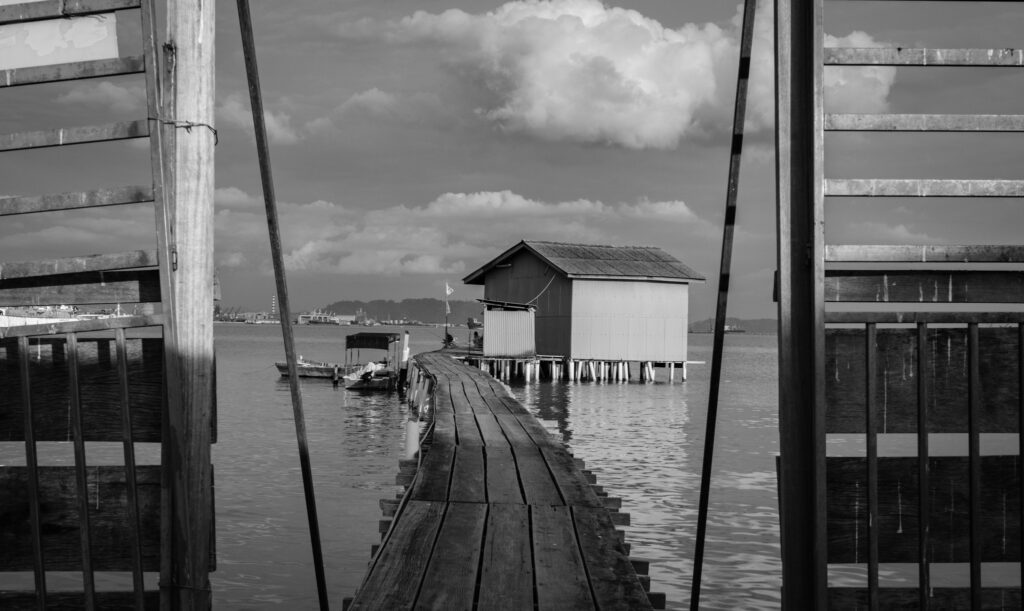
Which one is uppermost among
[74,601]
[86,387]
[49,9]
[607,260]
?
[607,260]

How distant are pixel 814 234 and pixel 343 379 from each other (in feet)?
140

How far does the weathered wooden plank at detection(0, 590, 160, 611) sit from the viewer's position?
3.45 meters

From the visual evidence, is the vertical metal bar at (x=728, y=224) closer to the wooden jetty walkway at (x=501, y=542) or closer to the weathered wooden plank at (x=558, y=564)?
the weathered wooden plank at (x=558, y=564)

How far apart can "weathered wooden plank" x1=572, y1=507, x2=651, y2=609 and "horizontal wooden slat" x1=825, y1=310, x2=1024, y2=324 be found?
5.61 feet

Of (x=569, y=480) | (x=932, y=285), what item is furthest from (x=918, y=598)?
(x=569, y=480)

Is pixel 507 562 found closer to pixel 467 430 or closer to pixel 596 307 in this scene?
pixel 467 430

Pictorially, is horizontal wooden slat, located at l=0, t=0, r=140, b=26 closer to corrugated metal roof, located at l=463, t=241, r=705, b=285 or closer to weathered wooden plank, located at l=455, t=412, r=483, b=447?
weathered wooden plank, located at l=455, t=412, r=483, b=447

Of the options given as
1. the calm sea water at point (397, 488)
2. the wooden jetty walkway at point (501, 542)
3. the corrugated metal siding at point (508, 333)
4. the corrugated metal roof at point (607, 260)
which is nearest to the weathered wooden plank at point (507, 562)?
the wooden jetty walkway at point (501, 542)

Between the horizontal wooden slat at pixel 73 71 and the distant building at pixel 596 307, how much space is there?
35815 millimetres

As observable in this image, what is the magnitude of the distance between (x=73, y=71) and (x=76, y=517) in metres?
1.71

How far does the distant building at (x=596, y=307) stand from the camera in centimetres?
A: 4006

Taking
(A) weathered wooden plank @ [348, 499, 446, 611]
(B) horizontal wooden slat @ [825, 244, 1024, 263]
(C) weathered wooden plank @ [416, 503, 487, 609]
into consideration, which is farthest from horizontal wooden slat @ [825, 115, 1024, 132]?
(A) weathered wooden plank @ [348, 499, 446, 611]

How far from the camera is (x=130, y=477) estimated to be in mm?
3355

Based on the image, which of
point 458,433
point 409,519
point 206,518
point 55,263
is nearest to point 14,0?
point 55,263
